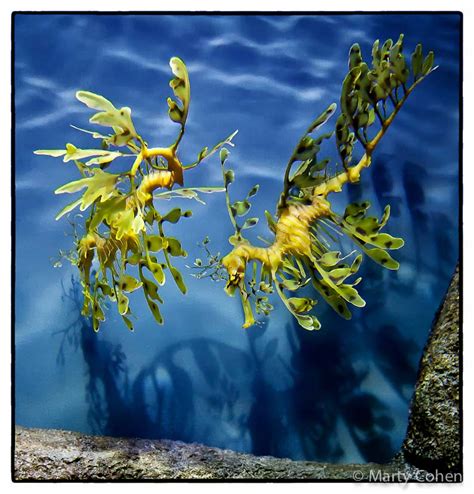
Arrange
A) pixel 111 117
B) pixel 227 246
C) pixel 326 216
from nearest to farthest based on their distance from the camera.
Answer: pixel 111 117, pixel 326 216, pixel 227 246

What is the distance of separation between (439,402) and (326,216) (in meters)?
0.57

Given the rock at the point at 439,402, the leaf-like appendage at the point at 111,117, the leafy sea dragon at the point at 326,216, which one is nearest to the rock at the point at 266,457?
the rock at the point at 439,402

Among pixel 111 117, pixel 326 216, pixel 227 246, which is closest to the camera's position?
pixel 111 117

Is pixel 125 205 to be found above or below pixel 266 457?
above

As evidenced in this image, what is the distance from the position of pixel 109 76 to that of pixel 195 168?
329mm

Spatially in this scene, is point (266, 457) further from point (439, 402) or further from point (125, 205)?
point (125, 205)

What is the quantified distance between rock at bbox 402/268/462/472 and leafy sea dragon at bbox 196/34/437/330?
0.92 ft

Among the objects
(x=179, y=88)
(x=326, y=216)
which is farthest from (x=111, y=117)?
(x=326, y=216)

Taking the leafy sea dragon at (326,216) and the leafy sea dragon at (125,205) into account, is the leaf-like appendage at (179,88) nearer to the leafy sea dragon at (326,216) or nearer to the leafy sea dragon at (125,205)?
the leafy sea dragon at (125,205)

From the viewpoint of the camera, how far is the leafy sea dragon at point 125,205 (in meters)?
1.50

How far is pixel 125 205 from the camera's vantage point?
1562 mm

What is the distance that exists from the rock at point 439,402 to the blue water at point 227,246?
4cm

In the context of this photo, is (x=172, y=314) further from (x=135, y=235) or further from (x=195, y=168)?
(x=195, y=168)

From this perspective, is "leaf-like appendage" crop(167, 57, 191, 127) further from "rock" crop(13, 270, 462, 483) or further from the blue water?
"rock" crop(13, 270, 462, 483)
